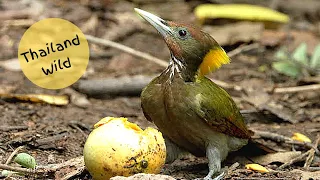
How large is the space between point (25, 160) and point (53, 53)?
12.9 feet

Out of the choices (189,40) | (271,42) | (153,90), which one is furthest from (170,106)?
(271,42)

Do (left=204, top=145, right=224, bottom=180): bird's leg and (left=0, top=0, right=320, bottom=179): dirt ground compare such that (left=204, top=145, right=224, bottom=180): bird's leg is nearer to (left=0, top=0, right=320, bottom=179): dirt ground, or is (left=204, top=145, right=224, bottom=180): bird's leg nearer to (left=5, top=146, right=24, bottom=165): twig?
(left=0, top=0, right=320, bottom=179): dirt ground

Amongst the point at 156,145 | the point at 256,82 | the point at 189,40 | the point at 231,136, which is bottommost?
the point at 256,82

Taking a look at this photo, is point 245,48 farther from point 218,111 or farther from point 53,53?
point 218,111

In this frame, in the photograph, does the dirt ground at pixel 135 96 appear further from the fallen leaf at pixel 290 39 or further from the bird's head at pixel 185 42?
the bird's head at pixel 185 42

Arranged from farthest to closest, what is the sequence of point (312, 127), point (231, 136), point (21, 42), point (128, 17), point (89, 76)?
1. point (128, 17)
2. point (21, 42)
3. point (89, 76)
4. point (312, 127)
5. point (231, 136)

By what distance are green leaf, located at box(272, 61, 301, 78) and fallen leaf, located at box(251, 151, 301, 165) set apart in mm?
2876

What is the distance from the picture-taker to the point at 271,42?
384 inches

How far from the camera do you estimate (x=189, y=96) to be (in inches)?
185

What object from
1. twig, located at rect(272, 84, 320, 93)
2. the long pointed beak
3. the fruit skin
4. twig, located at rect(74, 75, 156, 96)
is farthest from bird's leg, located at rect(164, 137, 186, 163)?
twig, located at rect(272, 84, 320, 93)

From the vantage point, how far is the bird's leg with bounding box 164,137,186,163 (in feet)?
16.7

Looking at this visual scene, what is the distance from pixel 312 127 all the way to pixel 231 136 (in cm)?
161

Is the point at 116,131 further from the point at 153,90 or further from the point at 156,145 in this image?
the point at 153,90

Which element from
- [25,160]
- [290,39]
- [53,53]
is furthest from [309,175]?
[290,39]
